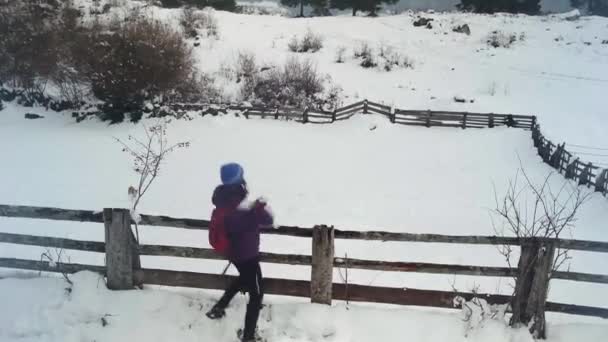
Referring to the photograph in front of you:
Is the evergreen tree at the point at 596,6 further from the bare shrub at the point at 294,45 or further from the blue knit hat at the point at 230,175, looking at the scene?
the blue knit hat at the point at 230,175

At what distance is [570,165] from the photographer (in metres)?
14.9

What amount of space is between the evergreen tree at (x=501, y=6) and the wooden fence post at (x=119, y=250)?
47.4 meters

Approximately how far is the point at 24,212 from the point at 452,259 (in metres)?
7.02

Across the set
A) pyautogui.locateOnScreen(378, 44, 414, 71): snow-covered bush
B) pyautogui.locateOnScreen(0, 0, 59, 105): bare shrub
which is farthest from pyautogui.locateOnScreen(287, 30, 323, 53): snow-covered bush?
pyautogui.locateOnScreen(0, 0, 59, 105): bare shrub

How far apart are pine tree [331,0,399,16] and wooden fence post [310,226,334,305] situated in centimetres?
4277

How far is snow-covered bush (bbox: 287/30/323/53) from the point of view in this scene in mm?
32284

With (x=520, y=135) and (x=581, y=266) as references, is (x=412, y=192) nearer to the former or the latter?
(x=581, y=266)

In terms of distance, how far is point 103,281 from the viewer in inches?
201

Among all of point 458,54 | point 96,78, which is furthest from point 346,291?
point 458,54

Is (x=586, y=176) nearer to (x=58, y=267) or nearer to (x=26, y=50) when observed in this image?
(x=58, y=267)

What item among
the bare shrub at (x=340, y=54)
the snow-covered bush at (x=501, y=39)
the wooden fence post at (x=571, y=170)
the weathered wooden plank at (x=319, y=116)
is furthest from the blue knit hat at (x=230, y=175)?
the snow-covered bush at (x=501, y=39)

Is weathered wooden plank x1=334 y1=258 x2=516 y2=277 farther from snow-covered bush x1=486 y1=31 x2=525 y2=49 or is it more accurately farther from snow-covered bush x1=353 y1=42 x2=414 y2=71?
snow-covered bush x1=486 y1=31 x2=525 y2=49

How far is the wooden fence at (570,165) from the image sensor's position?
1321 cm

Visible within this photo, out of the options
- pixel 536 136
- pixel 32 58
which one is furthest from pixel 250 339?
pixel 32 58
